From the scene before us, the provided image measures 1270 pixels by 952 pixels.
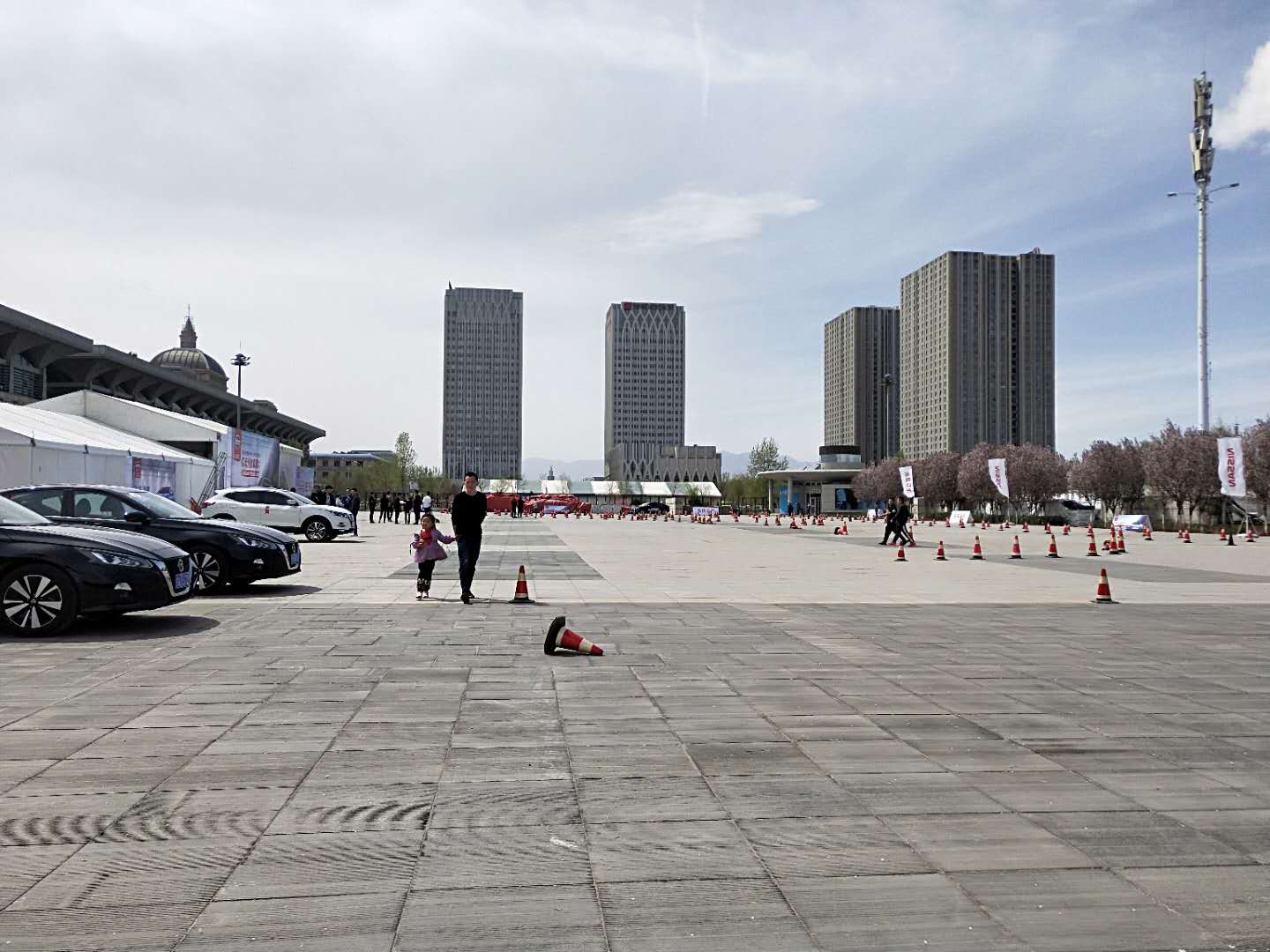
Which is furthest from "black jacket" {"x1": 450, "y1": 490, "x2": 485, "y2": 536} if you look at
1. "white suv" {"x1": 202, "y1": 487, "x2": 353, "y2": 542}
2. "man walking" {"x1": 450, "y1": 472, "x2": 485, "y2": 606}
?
"white suv" {"x1": 202, "y1": 487, "x2": 353, "y2": 542}

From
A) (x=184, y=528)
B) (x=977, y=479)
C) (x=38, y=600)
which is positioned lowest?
(x=38, y=600)

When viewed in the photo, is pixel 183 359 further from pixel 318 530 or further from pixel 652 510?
pixel 318 530

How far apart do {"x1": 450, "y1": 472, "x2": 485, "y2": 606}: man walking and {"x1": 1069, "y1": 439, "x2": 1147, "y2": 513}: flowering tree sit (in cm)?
6171

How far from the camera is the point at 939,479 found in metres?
90.7

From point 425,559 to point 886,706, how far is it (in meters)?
8.00

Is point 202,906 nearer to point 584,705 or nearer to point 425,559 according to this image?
point 584,705

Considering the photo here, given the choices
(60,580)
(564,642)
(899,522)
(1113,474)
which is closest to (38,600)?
(60,580)

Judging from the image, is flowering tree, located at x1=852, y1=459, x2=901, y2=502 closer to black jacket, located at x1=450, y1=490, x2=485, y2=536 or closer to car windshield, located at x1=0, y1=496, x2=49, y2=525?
black jacket, located at x1=450, y1=490, x2=485, y2=536

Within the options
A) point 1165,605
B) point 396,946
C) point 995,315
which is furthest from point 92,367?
point 995,315

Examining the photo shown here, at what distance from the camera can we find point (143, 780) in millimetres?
4656

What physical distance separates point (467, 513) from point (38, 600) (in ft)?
16.1

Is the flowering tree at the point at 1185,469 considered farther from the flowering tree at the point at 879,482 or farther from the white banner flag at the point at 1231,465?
the flowering tree at the point at 879,482

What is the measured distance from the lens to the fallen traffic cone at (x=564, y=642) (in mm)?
8383

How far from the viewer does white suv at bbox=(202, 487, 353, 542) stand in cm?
2723
